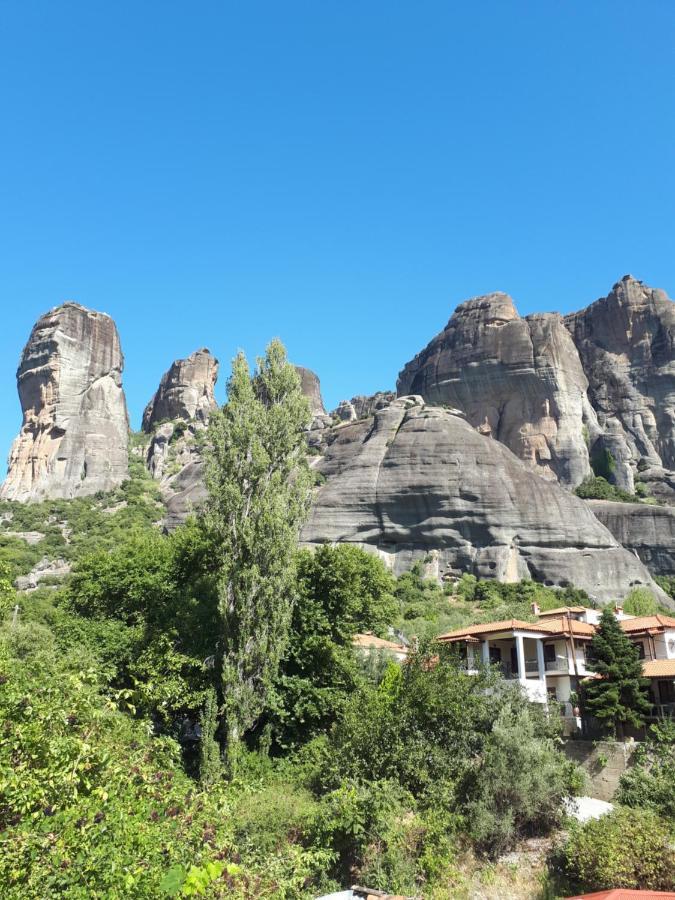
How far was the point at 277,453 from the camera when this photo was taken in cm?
2312

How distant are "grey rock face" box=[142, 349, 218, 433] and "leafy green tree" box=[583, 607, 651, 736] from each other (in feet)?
256

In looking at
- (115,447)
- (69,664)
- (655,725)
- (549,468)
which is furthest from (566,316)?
(69,664)

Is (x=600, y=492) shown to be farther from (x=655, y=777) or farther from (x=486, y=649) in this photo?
(x=655, y=777)

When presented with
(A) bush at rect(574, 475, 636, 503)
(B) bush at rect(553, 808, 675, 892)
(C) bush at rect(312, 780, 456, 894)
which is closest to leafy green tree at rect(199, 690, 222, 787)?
(C) bush at rect(312, 780, 456, 894)

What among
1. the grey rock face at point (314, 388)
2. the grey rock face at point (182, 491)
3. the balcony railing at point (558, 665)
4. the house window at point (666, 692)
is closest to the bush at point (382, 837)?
the house window at point (666, 692)

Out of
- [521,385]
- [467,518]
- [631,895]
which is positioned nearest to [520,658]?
[631,895]

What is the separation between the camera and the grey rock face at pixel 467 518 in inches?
2210

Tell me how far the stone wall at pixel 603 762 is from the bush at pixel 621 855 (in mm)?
3275

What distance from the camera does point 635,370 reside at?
287 feet

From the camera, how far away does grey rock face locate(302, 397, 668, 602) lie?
56125 mm

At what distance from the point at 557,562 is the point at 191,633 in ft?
133

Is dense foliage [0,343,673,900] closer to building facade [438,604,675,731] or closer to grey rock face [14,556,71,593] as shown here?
building facade [438,604,675,731]

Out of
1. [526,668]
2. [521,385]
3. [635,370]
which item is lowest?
[526,668]

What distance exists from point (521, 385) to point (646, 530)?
21.8 m
